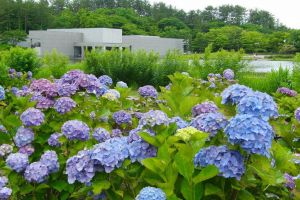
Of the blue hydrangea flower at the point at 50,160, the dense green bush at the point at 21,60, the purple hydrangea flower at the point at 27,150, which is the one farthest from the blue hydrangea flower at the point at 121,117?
the dense green bush at the point at 21,60

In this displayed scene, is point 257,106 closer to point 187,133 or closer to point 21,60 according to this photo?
point 187,133

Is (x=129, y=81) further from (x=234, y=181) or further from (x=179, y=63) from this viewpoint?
(x=234, y=181)

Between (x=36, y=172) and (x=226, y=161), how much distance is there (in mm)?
846

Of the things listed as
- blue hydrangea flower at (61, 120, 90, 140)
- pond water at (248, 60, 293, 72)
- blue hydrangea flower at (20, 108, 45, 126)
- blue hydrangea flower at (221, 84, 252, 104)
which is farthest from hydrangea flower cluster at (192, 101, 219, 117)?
pond water at (248, 60, 293, 72)

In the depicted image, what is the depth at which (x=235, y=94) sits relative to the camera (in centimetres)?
149

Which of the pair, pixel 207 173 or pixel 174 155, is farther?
pixel 174 155

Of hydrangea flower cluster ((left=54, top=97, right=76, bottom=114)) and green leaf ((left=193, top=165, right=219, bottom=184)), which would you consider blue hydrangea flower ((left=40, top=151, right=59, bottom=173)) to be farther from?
green leaf ((left=193, top=165, right=219, bottom=184))

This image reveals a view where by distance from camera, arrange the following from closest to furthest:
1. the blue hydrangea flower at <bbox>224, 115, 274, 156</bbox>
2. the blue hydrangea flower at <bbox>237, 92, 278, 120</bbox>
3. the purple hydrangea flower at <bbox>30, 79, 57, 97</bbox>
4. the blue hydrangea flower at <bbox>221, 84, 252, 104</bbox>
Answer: the blue hydrangea flower at <bbox>224, 115, 274, 156</bbox>, the blue hydrangea flower at <bbox>237, 92, 278, 120</bbox>, the blue hydrangea flower at <bbox>221, 84, 252, 104</bbox>, the purple hydrangea flower at <bbox>30, 79, 57, 97</bbox>

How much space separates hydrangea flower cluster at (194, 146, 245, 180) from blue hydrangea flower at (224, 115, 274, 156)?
54 mm

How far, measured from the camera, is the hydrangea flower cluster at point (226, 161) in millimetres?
1244

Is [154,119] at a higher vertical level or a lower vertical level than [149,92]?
higher

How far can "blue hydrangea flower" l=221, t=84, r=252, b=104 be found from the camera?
1.47 metres

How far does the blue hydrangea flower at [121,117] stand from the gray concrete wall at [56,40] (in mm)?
34354

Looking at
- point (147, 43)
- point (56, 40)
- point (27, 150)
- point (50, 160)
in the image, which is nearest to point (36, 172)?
point (50, 160)
